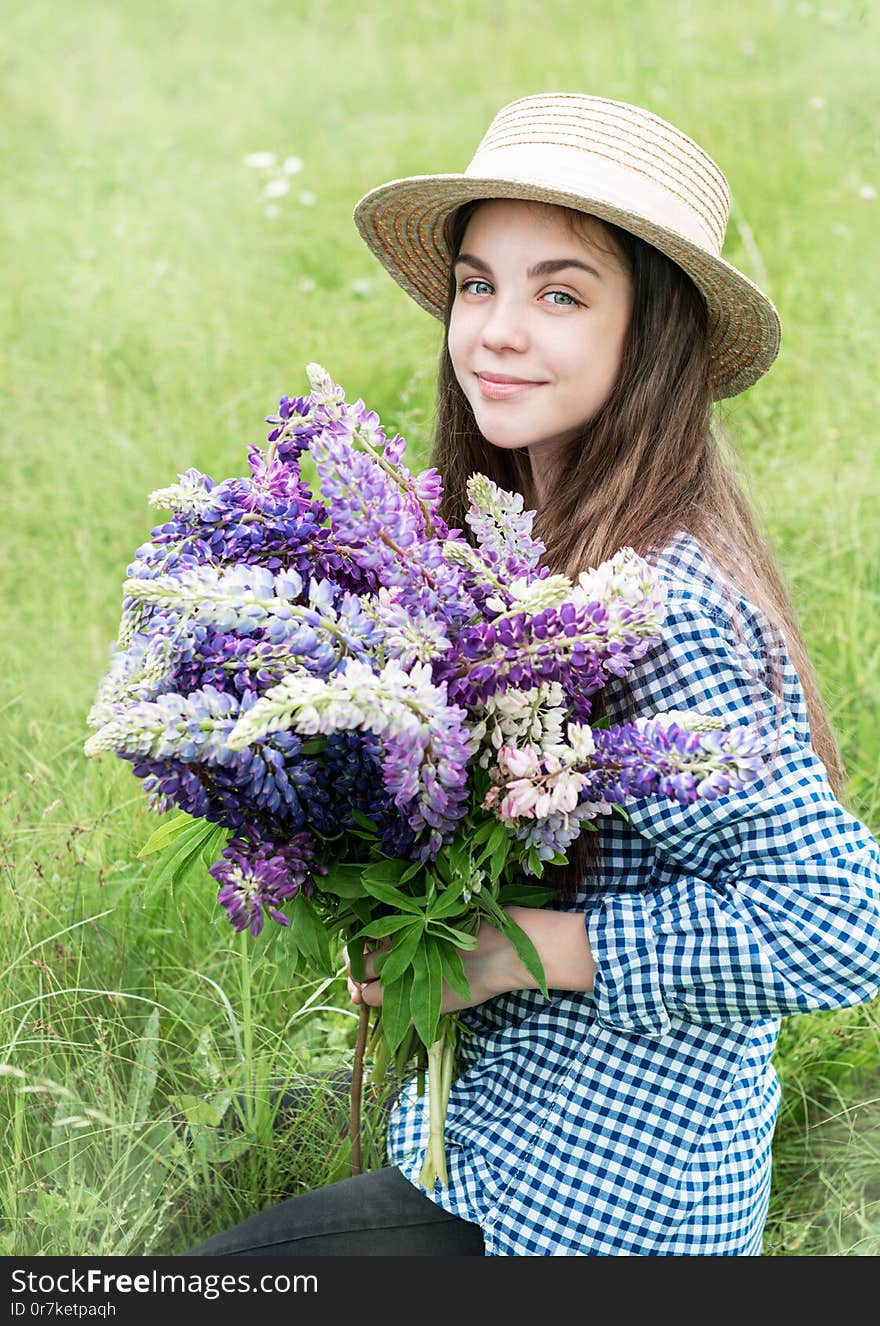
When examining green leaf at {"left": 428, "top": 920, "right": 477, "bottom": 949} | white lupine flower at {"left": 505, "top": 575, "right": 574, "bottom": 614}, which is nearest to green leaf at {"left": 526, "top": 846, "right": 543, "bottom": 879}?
green leaf at {"left": 428, "top": 920, "right": 477, "bottom": 949}

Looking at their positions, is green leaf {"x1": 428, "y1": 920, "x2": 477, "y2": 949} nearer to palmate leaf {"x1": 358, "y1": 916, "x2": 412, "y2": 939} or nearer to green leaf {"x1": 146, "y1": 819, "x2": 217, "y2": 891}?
palmate leaf {"x1": 358, "y1": 916, "x2": 412, "y2": 939}

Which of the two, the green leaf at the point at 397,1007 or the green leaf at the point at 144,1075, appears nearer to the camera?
the green leaf at the point at 397,1007

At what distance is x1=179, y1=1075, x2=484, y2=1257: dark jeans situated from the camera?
1934 mm

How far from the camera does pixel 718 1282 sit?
1823 millimetres

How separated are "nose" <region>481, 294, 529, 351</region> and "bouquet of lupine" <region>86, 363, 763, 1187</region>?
459 millimetres

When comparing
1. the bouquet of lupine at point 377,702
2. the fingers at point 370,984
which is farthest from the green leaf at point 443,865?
the fingers at point 370,984

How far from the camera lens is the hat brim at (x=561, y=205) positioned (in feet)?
6.37

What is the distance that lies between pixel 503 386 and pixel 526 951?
866mm

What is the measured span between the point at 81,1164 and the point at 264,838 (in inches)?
44.7

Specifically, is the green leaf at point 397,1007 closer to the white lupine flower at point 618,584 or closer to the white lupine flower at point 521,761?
the white lupine flower at point 521,761

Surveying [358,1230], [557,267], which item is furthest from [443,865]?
[557,267]

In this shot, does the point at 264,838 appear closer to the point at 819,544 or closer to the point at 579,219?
the point at 579,219

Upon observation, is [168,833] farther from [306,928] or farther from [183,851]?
[306,928]

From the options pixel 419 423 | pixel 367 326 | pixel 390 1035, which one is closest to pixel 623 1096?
pixel 390 1035
